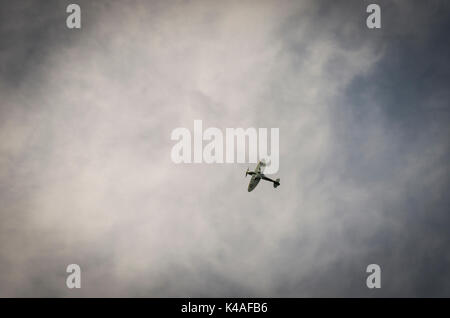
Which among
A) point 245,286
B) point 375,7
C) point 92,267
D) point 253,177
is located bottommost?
point 245,286

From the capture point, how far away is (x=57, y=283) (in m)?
131

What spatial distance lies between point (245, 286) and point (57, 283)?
8005 centimetres

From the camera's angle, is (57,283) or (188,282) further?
(188,282)

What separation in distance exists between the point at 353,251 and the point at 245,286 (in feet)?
167

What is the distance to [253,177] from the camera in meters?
88.9
